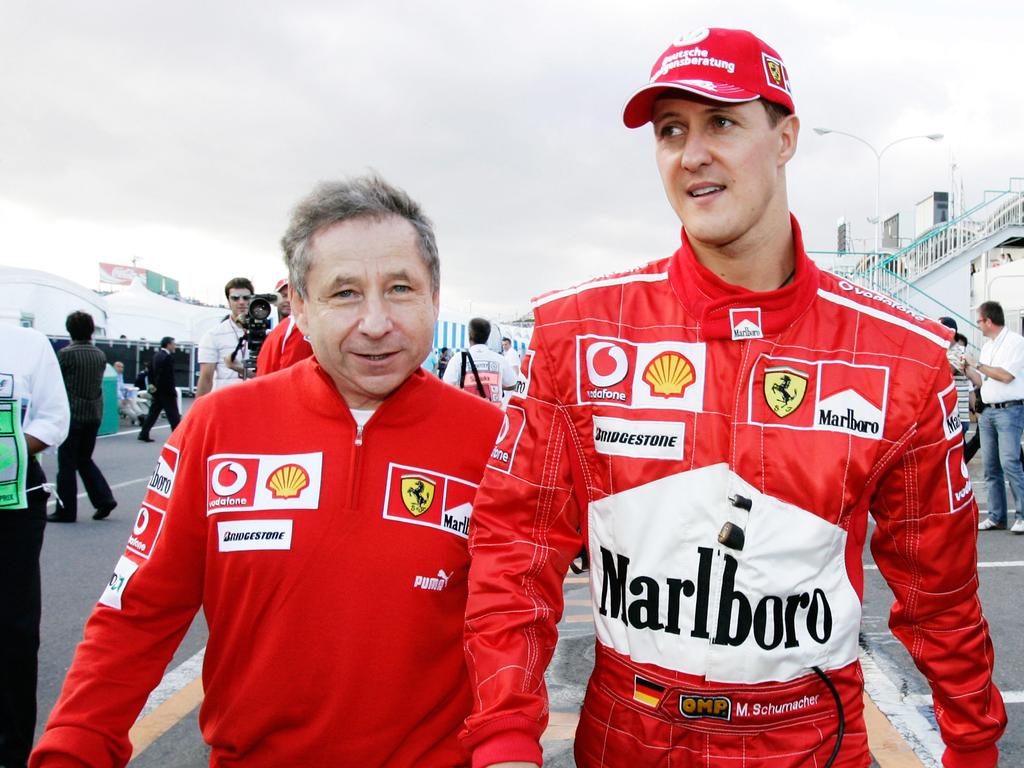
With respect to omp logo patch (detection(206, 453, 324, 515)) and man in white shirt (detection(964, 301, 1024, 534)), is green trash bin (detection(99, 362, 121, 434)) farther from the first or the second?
omp logo patch (detection(206, 453, 324, 515))

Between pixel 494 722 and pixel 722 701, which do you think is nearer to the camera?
pixel 494 722

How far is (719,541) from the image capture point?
1556 millimetres

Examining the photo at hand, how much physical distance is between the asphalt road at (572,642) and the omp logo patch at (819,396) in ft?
6.70

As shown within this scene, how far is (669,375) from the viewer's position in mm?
1647

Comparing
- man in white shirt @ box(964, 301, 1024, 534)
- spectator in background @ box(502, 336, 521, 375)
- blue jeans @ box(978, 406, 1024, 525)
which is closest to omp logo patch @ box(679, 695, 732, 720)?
man in white shirt @ box(964, 301, 1024, 534)

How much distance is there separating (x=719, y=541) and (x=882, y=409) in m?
0.42

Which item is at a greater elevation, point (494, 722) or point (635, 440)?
→ point (635, 440)

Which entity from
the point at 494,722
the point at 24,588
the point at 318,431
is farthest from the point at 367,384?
the point at 24,588

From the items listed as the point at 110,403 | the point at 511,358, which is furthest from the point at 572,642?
the point at 110,403

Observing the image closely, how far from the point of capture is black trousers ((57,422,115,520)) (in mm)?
7602

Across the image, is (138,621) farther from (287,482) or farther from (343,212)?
(343,212)

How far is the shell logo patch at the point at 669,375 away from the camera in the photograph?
1637mm

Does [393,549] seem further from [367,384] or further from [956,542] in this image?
[956,542]

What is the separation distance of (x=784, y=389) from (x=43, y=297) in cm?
2279
